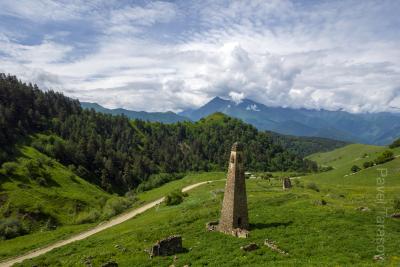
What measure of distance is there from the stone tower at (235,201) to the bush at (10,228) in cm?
5862

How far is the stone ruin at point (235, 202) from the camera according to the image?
107 feet

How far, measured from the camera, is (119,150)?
196m

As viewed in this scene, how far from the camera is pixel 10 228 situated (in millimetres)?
73625

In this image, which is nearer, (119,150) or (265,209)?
(265,209)

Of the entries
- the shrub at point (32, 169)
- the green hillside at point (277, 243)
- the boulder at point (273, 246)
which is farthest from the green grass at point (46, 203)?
the boulder at point (273, 246)

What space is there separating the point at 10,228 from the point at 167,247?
193 feet

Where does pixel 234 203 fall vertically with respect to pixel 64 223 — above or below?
above

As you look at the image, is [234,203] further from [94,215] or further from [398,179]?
[398,179]

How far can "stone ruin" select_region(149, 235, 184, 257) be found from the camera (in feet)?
97.8

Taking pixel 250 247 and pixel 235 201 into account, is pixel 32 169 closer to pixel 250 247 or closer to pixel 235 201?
pixel 235 201

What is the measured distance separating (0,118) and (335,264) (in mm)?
151849

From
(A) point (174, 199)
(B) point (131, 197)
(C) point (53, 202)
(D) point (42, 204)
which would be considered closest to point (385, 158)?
(A) point (174, 199)

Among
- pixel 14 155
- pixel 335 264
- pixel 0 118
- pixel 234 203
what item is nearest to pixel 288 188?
pixel 234 203

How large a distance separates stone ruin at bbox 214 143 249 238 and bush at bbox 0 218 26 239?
5880 cm
